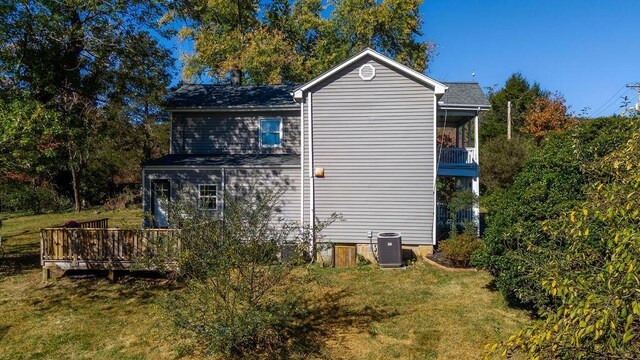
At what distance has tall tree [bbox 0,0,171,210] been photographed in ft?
41.5

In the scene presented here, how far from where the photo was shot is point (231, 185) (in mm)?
16156

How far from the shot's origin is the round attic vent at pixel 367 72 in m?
13.9

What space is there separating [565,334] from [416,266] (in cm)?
1062

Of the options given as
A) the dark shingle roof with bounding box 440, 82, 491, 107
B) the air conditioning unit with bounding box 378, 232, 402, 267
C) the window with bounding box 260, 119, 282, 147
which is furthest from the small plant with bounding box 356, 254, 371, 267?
the dark shingle roof with bounding box 440, 82, 491, 107

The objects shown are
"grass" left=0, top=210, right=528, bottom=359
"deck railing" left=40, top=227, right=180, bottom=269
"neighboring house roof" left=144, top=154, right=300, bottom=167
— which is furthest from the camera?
"neighboring house roof" left=144, top=154, right=300, bottom=167

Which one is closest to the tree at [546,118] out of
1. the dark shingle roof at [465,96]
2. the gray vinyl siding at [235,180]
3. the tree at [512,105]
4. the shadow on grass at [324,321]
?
the tree at [512,105]

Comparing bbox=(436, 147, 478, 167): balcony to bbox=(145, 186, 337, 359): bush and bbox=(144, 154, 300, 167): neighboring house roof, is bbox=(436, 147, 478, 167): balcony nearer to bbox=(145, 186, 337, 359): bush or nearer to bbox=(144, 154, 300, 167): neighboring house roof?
bbox=(144, 154, 300, 167): neighboring house roof

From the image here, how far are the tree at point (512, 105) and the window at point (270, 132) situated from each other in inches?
995

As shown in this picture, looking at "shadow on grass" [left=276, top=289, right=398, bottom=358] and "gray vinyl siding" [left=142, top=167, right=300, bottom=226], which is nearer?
"shadow on grass" [left=276, top=289, right=398, bottom=358]

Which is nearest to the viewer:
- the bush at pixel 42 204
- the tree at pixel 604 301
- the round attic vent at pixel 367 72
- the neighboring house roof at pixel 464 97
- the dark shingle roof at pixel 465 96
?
the tree at pixel 604 301

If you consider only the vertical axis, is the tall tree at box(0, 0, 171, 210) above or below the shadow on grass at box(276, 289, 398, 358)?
above

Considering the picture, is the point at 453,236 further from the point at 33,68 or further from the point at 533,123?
the point at 533,123

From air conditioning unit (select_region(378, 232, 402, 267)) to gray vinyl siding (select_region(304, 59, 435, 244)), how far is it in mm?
817

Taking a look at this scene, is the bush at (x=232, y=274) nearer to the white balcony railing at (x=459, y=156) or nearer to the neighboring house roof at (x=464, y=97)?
the white balcony railing at (x=459, y=156)
